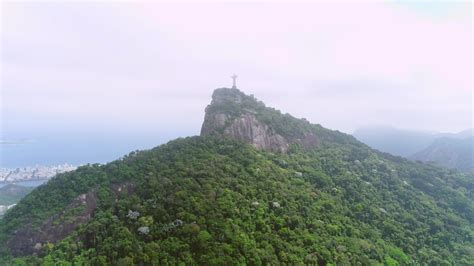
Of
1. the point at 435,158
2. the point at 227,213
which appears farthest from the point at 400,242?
the point at 435,158

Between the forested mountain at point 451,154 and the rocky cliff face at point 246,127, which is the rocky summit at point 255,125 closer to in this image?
the rocky cliff face at point 246,127

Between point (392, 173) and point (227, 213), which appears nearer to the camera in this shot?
point (227, 213)

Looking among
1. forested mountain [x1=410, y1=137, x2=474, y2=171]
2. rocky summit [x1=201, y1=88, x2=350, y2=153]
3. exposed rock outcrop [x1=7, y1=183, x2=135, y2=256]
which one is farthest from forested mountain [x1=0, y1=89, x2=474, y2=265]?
forested mountain [x1=410, y1=137, x2=474, y2=171]

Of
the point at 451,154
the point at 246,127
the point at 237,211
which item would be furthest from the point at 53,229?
the point at 451,154

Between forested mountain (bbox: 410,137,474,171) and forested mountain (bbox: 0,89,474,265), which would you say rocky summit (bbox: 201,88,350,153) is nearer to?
forested mountain (bbox: 0,89,474,265)

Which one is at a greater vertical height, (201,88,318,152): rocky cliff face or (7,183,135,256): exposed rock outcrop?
(201,88,318,152): rocky cliff face

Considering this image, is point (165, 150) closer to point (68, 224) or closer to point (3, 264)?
point (68, 224)

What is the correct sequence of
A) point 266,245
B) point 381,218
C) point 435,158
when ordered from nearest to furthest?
point 266,245
point 381,218
point 435,158

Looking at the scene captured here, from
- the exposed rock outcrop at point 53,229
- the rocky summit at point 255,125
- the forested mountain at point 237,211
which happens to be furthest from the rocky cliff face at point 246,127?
the exposed rock outcrop at point 53,229
